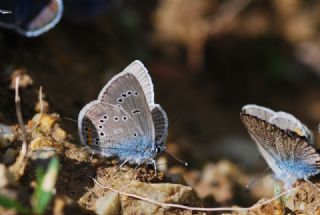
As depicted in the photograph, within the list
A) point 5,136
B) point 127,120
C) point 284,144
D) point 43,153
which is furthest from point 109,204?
point 284,144

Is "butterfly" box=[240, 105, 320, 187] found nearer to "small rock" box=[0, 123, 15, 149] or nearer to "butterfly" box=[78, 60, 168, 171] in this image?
"butterfly" box=[78, 60, 168, 171]

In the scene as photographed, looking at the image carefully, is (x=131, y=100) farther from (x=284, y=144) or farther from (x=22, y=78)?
(x=22, y=78)

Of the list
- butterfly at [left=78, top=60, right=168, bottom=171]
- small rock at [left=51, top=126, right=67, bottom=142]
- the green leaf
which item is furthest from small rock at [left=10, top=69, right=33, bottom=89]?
the green leaf

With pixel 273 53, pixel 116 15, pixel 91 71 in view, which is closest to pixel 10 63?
pixel 91 71

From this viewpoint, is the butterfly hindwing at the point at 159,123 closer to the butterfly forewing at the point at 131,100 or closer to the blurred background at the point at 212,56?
the butterfly forewing at the point at 131,100

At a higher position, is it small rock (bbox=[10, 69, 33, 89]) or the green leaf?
small rock (bbox=[10, 69, 33, 89])

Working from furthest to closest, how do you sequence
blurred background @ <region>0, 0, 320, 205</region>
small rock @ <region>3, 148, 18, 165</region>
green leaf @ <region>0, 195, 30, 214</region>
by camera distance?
blurred background @ <region>0, 0, 320, 205</region>
small rock @ <region>3, 148, 18, 165</region>
green leaf @ <region>0, 195, 30, 214</region>
